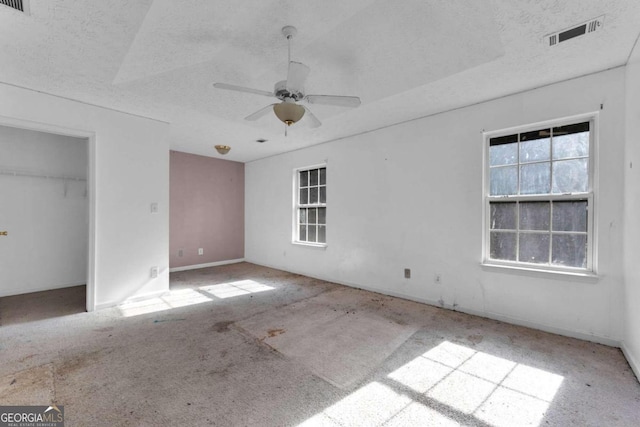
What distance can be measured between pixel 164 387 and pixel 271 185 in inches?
180

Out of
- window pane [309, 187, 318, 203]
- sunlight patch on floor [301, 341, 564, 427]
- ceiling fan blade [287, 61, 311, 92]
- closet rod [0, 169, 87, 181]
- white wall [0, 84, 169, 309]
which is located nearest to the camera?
sunlight patch on floor [301, 341, 564, 427]

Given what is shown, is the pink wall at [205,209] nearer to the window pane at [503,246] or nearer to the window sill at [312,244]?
the window sill at [312,244]

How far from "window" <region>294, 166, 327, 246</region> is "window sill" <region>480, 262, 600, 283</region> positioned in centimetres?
268

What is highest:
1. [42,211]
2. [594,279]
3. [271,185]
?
[271,185]

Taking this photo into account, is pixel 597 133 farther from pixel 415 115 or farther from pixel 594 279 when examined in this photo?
pixel 415 115

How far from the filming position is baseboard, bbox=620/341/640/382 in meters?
1.99

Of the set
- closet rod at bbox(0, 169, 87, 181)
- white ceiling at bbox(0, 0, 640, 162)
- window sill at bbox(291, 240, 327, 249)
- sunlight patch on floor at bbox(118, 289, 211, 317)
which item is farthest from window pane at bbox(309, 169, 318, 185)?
closet rod at bbox(0, 169, 87, 181)

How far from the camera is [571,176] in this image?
2.75 meters

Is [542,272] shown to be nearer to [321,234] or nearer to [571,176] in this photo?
[571,176]

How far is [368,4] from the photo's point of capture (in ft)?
5.95

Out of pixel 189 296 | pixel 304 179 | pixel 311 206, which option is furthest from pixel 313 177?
pixel 189 296

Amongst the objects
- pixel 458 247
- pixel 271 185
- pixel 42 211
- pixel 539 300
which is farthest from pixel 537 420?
pixel 42 211

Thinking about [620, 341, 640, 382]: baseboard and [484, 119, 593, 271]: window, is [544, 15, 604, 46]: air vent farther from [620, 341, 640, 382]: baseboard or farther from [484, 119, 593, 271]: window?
[620, 341, 640, 382]: baseboard

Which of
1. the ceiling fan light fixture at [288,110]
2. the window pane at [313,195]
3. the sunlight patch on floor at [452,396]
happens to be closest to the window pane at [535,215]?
the sunlight patch on floor at [452,396]
